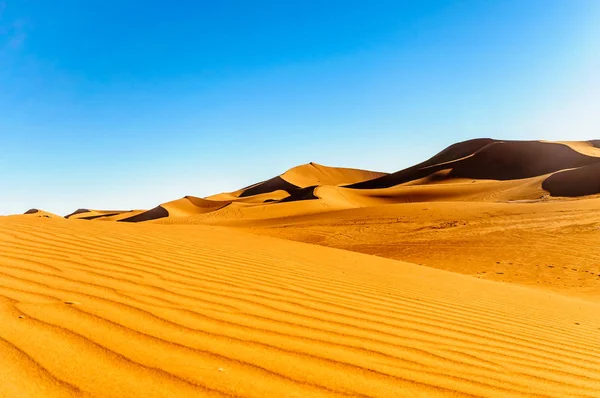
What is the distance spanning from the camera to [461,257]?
1030 cm

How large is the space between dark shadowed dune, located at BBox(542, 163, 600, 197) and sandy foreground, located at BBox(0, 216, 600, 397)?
75.8ft

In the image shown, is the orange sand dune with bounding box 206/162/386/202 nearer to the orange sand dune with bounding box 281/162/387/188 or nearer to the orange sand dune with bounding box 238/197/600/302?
the orange sand dune with bounding box 281/162/387/188

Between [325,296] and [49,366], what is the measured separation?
2.24 meters

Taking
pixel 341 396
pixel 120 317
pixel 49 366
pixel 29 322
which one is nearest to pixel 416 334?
pixel 341 396

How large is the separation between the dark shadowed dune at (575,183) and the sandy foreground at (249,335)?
75.8ft

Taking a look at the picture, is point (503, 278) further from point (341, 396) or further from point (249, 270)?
point (341, 396)

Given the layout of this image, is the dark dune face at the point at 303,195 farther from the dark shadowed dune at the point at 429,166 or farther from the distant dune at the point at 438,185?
the dark shadowed dune at the point at 429,166

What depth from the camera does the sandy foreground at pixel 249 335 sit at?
1.74m

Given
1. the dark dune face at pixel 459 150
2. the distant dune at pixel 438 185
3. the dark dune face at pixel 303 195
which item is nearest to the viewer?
the distant dune at pixel 438 185

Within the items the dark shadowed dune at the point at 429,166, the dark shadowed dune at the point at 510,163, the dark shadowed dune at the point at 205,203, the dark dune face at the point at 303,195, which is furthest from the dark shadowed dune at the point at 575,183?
the dark shadowed dune at the point at 205,203

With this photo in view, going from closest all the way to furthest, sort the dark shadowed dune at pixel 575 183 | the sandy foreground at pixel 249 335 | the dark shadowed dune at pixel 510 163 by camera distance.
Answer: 1. the sandy foreground at pixel 249 335
2. the dark shadowed dune at pixel 575 183
3. the dark shadowed dune at pixel 510 163

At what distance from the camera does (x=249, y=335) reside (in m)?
2.29

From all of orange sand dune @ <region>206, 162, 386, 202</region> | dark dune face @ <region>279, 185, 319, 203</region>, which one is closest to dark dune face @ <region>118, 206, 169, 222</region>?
dark dune face @ <region>279, 185, 319, 203</region>

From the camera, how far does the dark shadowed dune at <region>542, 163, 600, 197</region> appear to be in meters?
23.3
